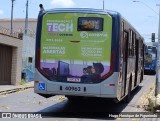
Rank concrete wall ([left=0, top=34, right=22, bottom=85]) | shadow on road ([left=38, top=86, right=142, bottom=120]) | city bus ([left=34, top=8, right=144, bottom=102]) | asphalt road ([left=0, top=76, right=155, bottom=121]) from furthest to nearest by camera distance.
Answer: concrete wall ([left=0, top=34, right=22, bottom=85])
shadow on road ([left=38, top=86, right=142, bottom=120])
asphalt road ([left=0, top=76, right=155, bottom=121])
city bus ([left=34, top=8, right=144, bottom=102])

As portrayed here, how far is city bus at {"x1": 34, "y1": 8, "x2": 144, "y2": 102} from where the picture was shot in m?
12.5

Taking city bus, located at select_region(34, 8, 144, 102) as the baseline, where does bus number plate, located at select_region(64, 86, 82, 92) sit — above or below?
below

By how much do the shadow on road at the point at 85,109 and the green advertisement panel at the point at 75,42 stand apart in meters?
1.36

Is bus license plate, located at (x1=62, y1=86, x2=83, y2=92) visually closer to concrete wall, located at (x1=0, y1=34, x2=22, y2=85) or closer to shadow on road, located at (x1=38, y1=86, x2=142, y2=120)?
shadow on road, located at (x1=38, y1=86, x2=142, y2=120)

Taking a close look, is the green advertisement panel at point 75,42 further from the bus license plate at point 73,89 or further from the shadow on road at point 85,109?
the shadow on road at point 85,109

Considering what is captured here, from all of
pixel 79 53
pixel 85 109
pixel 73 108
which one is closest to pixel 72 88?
pixel 79 53

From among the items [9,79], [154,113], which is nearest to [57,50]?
[154,113]

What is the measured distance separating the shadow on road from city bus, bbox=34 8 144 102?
27.9 inches

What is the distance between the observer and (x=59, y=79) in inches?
503

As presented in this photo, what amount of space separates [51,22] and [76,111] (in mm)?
3173

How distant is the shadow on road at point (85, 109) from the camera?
13023mm

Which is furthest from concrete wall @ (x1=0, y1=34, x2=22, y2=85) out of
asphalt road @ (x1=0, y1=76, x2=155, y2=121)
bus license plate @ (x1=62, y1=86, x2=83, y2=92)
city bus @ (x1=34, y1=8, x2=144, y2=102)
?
bus license plate @ (x1=62, y1=86, x2=83, y2=92)

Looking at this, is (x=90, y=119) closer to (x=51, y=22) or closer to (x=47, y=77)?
(x=47, y=77)

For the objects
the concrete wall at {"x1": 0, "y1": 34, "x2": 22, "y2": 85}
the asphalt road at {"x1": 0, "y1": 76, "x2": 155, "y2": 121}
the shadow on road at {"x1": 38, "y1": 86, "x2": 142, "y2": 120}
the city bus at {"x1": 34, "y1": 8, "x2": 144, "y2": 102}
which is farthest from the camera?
the concrete wall at {"x1": 0, "y1": 34, "x2": 22, "y2": 85}
